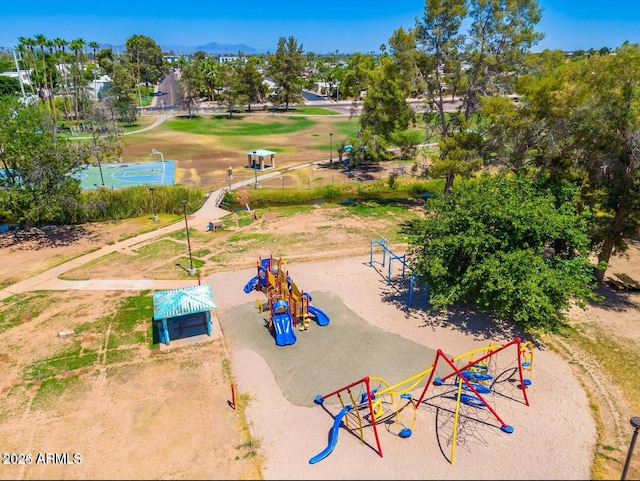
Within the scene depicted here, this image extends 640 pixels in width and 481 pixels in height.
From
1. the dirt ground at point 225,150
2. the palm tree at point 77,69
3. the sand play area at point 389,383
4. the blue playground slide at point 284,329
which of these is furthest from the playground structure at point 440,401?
the palm tree at point 77,69

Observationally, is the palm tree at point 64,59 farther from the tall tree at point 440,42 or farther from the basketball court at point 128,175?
the tall tree at point 440,42

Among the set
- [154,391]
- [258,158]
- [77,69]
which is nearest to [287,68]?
[77,69]

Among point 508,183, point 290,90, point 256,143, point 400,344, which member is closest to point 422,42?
point 508,183

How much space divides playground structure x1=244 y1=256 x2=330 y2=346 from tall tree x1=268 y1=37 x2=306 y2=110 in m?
83.8

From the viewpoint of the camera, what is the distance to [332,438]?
1438cm

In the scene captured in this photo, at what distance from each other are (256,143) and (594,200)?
51.7 metres

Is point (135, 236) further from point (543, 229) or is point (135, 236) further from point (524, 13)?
point (524, 13)

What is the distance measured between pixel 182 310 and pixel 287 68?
289 ft

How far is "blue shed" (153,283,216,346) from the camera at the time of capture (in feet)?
64.1

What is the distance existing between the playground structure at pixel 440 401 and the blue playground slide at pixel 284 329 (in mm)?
3875

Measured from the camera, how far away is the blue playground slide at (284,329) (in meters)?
19.7

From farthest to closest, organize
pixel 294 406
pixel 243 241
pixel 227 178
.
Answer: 1. pixel 227 178
2. pixel 243 241
3. pixel 294 406

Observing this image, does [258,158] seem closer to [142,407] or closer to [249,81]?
[142,407]

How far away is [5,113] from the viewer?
2880 cm
